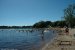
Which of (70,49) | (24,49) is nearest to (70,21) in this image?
(24,49)

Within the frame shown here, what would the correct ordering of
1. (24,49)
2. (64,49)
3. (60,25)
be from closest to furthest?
1. (64,49)
2. (24,49)
3. (60,25)

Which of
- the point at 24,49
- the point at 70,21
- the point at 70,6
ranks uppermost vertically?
the point at 70,6

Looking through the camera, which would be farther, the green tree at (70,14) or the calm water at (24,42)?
the green tree at (70,14)

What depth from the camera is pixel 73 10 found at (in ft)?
295

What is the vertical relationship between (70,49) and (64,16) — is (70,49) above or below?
below

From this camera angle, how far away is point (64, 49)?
16062mm

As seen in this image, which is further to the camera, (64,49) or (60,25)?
(60,25)

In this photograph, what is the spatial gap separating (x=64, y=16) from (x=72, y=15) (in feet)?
15.8

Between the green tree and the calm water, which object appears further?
the green tree

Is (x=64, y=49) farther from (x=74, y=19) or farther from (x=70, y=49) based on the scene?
(x=74, y=19)

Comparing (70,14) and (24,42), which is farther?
(70,14)

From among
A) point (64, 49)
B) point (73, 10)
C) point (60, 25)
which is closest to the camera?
point (64, 49)

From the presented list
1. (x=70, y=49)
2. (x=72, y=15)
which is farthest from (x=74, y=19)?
(x=70, y=49)

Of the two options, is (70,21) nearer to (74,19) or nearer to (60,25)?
(74,19)
